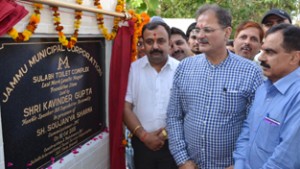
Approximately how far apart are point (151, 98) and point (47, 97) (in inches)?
40.4

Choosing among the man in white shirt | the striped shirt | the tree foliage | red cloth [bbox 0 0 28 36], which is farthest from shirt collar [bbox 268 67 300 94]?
the tree foliage

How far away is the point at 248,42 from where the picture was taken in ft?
10.9

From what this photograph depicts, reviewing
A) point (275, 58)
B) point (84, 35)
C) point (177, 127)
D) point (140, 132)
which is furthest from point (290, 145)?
point (84, 35)

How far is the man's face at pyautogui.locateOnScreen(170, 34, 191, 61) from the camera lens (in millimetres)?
3982

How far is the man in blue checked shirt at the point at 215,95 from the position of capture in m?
2.21

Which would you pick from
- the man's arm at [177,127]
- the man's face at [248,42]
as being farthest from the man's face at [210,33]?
the man's face at [248,42]

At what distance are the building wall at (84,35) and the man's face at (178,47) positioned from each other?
1.20m

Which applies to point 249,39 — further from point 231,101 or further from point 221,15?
point 231,101

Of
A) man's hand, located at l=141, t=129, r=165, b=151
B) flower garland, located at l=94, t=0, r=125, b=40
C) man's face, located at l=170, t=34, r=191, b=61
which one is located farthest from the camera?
man's face, located at l=170, t=34, r=191, b=61

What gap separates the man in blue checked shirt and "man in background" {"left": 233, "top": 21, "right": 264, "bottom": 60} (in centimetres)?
108

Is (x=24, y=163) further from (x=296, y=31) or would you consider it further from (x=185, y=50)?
(x=185, y=50)

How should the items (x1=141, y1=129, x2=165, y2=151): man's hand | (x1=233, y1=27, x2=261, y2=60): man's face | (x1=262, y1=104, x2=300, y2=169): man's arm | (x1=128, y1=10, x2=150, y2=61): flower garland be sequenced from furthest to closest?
(x1=233, y1=27, x2=261, y2=60): man's face, (x1=128, y1=10, x2=150, y2=61): flower garland, (x1=141, y1=129, x2=165, y2=151): man's hand, (x1=262, y1=104, x2=300, y2=169): man's arm

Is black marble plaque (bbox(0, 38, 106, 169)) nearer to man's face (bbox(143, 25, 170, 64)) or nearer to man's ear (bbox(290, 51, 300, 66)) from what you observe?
man's face (bbox(143, 25, 170, 64))

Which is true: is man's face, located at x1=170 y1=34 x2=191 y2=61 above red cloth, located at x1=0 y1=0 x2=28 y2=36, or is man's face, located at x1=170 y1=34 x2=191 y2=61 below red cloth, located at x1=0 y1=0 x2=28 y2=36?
below
